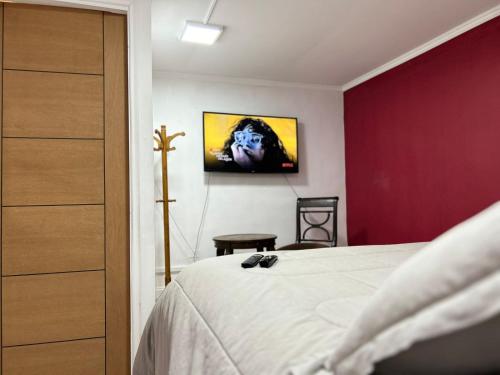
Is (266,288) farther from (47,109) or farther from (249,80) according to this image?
(249,80)

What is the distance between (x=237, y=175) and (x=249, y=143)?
398 millimetres

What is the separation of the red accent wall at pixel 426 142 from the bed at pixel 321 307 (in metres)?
2.14


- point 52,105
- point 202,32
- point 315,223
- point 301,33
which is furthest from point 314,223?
point 52,105

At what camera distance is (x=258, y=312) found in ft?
2.56

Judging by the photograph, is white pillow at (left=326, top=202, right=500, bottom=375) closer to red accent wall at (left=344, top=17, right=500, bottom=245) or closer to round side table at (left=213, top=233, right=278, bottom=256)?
round side table at (left=213, top=233, right=278, bottom=256)

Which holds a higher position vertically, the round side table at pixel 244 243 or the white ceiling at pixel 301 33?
the white ceiling at pixel 301 33

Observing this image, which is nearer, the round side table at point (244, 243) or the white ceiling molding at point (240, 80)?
the round side table at point (244, 243)

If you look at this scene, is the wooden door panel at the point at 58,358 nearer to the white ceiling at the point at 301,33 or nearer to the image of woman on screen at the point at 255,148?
the white ceiling at the point at 301,33

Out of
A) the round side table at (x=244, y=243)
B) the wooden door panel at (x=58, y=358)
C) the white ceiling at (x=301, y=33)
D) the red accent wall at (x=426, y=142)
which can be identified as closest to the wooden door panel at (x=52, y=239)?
the wooden door panel at (x=58, y=358)

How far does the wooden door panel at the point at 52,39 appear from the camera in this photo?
221 centimetres

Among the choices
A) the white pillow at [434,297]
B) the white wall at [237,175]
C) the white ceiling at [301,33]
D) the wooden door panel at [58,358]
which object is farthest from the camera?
the white wall at [237,175]

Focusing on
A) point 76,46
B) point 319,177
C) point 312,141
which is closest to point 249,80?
point 312,141

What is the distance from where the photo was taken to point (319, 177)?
488 centimetres

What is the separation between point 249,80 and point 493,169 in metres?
2.71
